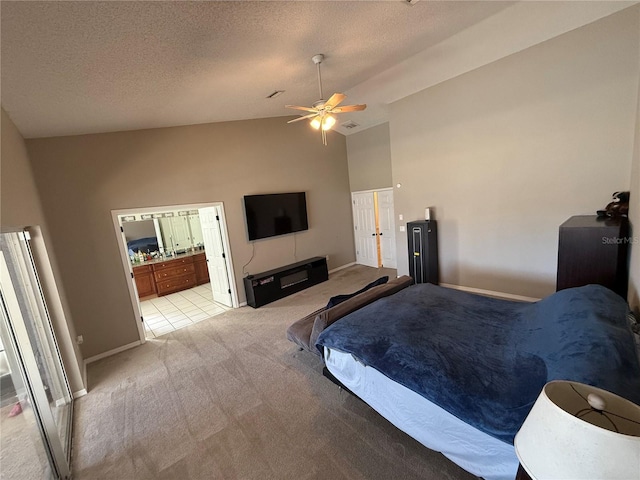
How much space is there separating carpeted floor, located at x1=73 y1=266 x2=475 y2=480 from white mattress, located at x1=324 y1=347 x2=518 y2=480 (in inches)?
10.0

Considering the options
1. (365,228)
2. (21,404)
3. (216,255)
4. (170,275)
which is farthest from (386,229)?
(21,404)

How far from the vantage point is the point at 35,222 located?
2.71 meters

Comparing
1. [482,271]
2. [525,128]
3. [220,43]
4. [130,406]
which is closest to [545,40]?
[525,128]

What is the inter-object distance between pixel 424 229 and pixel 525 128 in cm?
192

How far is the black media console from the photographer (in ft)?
16.1

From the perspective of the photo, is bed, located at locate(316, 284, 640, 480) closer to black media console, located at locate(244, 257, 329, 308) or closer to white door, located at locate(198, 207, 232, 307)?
black media console, located at locate(244, 257, 329, 308)

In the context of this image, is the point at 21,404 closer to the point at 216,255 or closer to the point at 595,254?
the point at 216,255

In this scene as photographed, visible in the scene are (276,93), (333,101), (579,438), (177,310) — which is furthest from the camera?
(177,310)

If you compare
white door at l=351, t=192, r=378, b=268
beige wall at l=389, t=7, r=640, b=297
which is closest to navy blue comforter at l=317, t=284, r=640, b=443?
beige wall at l=389, t=7, r=640, b=297

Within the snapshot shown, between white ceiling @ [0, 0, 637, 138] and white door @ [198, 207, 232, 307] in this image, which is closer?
white ceiling @ [0, 0, 637, 138]

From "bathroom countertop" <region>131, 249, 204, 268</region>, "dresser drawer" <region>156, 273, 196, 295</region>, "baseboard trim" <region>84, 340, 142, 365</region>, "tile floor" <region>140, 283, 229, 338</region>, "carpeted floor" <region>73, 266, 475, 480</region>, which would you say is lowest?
"carpeted floor" <region>73, 266, 475, 480</region>

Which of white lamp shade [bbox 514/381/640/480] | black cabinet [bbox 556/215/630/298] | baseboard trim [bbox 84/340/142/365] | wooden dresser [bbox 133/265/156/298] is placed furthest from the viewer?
wooden dresser [bbox 133/265/156/298]

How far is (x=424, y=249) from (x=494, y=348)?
2932 mm

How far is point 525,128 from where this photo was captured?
367 cm
